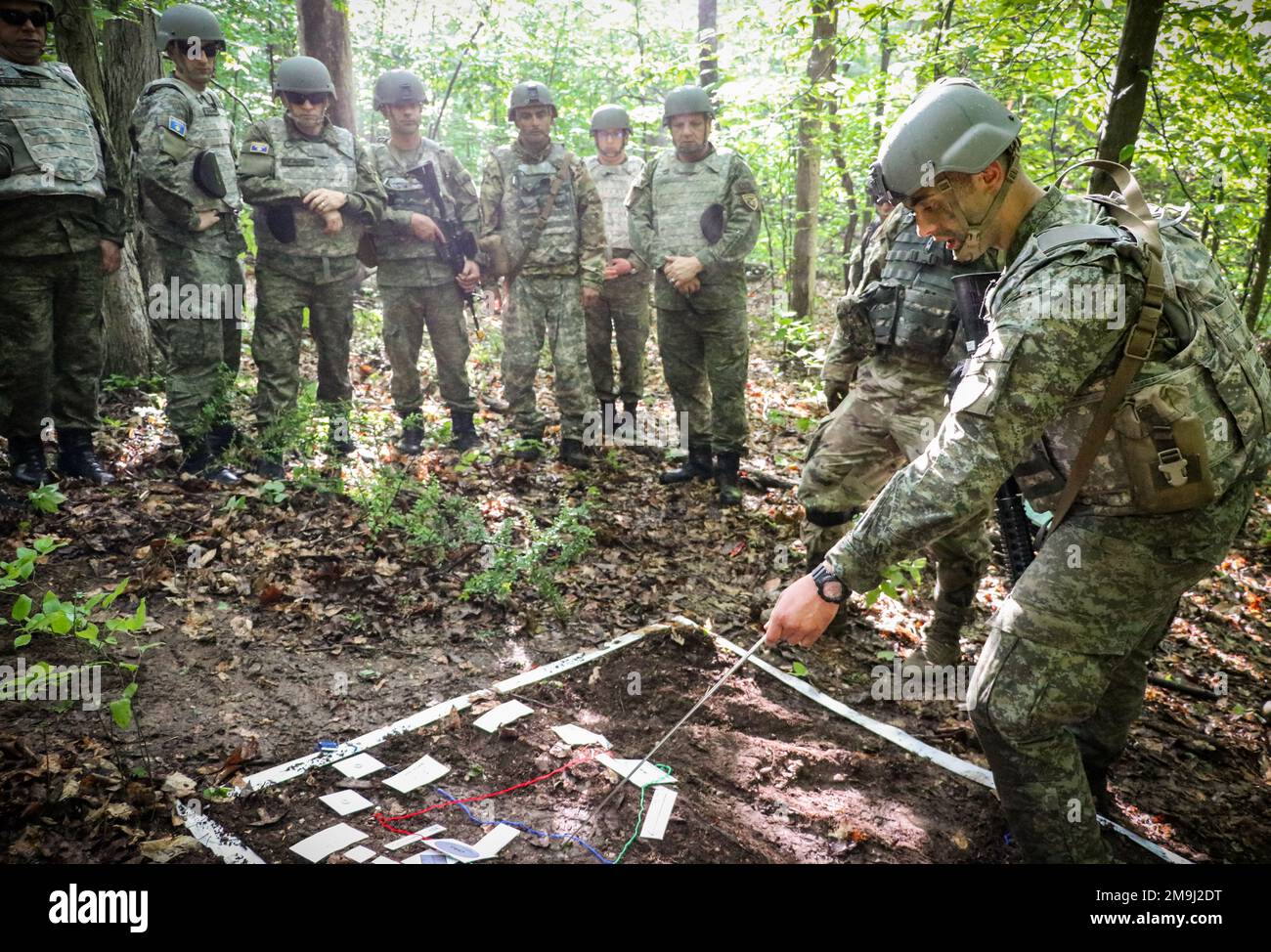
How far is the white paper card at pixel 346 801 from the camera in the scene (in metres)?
2.73

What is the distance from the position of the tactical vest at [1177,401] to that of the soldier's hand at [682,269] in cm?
372

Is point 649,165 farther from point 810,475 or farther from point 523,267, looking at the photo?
point 810,475

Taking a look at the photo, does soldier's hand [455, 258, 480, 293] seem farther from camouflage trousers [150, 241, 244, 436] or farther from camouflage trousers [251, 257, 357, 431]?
camouflage trousers [150, 241, 244, 436]

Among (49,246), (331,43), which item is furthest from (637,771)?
(331,43)

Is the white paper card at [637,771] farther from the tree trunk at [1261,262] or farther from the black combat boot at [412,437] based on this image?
the tree trunk at [1261,262]

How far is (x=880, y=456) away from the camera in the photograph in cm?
409

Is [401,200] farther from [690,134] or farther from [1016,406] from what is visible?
[1016,406]

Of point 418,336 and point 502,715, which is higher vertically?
point 418,336

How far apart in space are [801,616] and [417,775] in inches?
64.3

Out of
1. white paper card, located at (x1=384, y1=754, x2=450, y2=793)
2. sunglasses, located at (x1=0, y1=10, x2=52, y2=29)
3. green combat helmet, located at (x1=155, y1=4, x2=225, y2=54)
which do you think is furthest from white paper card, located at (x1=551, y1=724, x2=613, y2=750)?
sunglasses, located at (x1=0, y1=10, x2=52, y2=29)

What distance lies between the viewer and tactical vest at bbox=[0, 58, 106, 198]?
14.4 ft

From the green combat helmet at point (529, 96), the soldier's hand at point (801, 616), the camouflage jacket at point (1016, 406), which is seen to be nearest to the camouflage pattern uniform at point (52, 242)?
the green combat helmet at point (529, 96)
